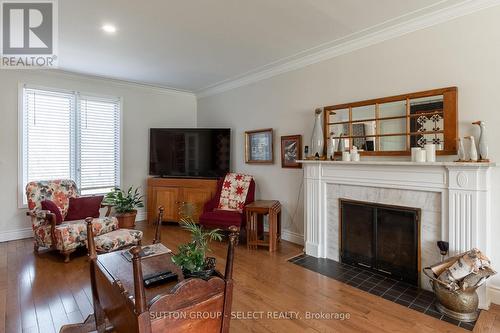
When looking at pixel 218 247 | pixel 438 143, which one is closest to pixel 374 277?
pixel 438 143

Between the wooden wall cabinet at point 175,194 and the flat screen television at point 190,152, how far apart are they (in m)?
0.27

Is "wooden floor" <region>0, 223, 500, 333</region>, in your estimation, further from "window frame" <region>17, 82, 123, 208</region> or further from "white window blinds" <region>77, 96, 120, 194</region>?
"white window blinds" <region>77, 96, 120, 194</region>

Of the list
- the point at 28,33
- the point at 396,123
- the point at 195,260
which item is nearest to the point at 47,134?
the point at 28,33

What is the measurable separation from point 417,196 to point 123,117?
4.92 meters

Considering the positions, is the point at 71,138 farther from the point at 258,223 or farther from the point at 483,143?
the point at 483,143

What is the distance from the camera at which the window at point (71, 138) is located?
14.0 ft

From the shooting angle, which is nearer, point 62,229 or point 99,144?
point 62,229

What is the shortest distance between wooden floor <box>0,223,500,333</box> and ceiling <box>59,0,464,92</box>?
2707 mm

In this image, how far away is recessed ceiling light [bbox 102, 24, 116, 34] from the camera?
293cm

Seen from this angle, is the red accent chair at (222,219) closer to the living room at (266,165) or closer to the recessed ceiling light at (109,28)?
the living room at (266,165)

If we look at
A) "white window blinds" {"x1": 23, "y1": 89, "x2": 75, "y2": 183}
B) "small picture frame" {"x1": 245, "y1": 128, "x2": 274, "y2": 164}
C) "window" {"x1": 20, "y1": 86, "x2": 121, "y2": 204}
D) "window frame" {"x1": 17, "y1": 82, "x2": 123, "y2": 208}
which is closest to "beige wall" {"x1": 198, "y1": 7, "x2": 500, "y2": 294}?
"small picture frame" {"x1": 245, "y1": 128, "x2": 274, "y2": 164}

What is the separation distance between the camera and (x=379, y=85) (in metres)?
3.11

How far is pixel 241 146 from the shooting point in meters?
5.05

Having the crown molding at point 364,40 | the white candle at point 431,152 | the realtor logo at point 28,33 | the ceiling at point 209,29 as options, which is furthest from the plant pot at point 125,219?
the white candle at point 431,152
